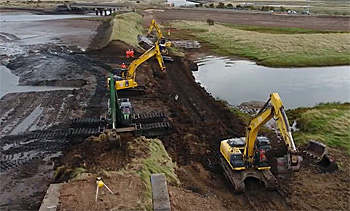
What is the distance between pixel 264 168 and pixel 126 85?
12129 millimetres

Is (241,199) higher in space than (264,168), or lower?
lower

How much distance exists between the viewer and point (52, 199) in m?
11.2

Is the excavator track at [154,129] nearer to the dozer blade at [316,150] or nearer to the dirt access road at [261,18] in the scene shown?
the dozer blade at [316,150]

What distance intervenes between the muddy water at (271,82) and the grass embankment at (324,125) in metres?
3.02

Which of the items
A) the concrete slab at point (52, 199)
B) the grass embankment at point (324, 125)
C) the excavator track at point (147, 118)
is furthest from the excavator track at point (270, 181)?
the concrete slab at point (52, 199)

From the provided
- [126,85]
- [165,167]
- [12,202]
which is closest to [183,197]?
[165,167]

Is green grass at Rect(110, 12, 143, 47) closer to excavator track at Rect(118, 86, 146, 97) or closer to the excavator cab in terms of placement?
excavator track at Rect(118, 86, 146, 97)

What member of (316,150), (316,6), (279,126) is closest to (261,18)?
(316,6)

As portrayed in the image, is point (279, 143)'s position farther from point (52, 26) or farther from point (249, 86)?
point (52, 26)

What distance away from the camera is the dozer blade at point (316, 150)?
15977 millimetres

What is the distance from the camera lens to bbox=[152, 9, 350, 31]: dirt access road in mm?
55125

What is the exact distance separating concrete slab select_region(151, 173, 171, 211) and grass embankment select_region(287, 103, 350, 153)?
29.7 feet

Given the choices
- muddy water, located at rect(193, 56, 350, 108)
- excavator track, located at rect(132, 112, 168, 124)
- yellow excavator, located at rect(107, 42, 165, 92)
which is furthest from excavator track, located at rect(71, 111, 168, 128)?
muddy water, located at rect(193, 56, 350, 108)

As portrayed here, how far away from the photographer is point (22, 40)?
42531 millimetres
